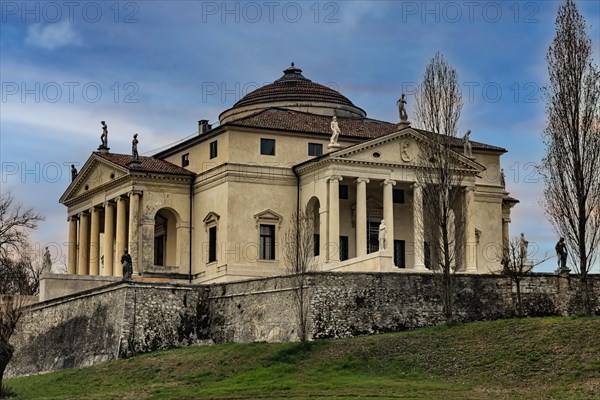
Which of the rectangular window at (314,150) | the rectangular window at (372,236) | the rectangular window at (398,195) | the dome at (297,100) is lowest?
the rectangular window at (372,236)

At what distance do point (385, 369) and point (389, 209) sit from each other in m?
23.5

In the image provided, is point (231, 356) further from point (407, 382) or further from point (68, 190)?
point (68, 190)

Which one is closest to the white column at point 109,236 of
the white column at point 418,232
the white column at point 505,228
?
the white column at point 418,232

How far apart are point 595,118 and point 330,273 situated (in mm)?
13746

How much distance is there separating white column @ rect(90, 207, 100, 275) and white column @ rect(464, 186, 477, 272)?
24.7m

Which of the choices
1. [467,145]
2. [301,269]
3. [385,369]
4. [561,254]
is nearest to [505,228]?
[467,145]

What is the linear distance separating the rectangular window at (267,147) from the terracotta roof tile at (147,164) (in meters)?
5.11

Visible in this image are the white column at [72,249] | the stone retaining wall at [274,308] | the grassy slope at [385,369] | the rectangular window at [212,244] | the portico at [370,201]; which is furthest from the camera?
Result: the white column at [72,249]

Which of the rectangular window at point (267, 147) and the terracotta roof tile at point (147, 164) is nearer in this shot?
the rectangular window at point (267, 147)

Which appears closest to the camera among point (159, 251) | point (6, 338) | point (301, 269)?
point (6, 338)

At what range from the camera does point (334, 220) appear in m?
72.8

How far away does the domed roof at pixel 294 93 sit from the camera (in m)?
85.9

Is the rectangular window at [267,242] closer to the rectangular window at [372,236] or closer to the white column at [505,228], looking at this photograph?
the rectangular window at [372,236]

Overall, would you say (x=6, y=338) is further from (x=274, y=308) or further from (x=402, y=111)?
(x=402, y=111)
